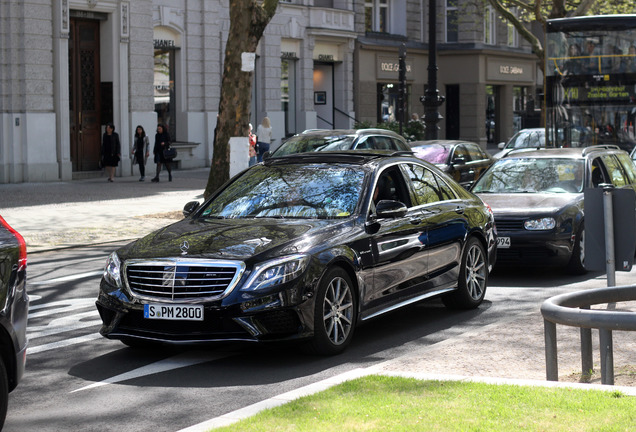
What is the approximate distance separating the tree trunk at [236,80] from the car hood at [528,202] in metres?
8.67

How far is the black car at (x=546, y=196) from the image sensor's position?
42.5 ft

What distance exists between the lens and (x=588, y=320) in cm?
621

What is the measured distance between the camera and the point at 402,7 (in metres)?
48.4

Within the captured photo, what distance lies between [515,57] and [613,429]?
51.0m

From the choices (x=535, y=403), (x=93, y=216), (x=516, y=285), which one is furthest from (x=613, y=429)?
(x=93, y=216)

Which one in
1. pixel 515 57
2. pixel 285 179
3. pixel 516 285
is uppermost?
pixel 515 57

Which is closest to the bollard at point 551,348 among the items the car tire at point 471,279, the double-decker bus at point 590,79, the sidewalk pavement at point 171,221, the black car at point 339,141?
the sidewalk pavement at point 171,221

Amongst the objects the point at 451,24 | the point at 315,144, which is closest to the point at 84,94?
the point at 315,144

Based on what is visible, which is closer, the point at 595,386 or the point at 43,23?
the point at 595,386

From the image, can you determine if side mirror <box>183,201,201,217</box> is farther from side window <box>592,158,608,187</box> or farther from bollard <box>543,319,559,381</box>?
side window <box>592,158,608,187</box>

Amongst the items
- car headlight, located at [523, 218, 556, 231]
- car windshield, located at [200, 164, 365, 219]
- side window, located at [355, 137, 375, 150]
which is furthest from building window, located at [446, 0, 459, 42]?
car windshield, located at [200, 164, 365, 219]

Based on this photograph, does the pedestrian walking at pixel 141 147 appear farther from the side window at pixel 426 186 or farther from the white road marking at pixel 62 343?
the white road marking at pixel 62 343

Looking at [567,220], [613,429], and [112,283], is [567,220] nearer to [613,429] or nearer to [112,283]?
[112,283]

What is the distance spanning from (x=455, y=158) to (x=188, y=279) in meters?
13.7
